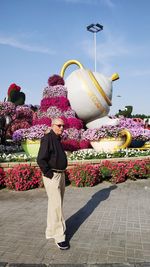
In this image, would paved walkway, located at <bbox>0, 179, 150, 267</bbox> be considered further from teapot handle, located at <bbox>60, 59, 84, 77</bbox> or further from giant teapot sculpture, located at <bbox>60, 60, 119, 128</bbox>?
teapot handle, located at <bbox>60, 59, 84, 77</bbox>

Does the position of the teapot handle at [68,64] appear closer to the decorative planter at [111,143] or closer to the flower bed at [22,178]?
the decorative planter at [111,143]

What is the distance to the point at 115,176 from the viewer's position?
8867 mm

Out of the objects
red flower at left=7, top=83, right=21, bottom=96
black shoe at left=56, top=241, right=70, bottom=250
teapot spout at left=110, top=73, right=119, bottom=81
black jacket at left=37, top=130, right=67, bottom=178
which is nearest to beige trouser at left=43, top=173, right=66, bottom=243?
black shoe at left=56, top=241, right=70, bottom=250

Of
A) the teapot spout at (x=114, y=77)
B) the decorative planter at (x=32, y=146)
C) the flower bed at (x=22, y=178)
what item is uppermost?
the teapot spout at (x=114, y=77)

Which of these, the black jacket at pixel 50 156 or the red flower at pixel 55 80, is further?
the red flower at pixel 55 80

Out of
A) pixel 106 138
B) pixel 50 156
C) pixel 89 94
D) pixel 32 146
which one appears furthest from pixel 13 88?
pixel 50 156

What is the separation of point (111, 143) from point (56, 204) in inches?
310

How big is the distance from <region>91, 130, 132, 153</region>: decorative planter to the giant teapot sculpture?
124 cm

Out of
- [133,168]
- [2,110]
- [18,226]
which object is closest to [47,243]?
[18,226]

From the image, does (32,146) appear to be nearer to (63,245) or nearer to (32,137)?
(32,137)

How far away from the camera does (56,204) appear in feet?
14.1

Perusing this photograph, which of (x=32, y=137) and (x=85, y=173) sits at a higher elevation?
→ (x=32, y=137)

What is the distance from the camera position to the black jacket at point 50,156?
13.7ft

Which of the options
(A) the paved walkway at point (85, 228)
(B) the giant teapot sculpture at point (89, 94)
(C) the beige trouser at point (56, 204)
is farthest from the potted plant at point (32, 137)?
(C) the beige trouser at point (56, 204)
